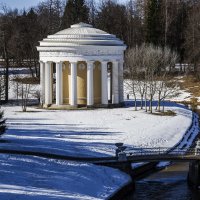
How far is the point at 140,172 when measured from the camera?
3350cm

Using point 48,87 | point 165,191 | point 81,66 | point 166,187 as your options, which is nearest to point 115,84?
point 81,66

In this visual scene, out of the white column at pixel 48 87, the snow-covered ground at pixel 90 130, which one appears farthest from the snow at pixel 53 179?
the white column at pixel 48 87

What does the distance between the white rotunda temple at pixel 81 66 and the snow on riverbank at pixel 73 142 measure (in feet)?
8.37

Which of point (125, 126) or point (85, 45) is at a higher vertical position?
point (85, 45)

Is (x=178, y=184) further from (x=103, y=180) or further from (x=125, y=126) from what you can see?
(x=125, y=126)

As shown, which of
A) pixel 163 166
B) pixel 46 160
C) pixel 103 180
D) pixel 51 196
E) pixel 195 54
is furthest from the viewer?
pixel 195 54

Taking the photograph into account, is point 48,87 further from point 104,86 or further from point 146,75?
point 146,75

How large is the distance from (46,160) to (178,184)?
7160 millimetres

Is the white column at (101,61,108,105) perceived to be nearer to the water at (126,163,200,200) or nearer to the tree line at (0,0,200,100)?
the water at (126,163,200,200)

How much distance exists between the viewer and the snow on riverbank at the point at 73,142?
2744cm

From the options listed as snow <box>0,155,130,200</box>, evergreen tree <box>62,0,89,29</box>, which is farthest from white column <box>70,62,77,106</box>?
evergreen tree <box>62,0,89,29</box>

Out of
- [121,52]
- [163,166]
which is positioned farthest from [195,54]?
[163,166]

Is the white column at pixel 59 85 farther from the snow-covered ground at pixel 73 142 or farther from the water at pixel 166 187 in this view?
the water at pixel 166 187

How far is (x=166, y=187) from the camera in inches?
1200
